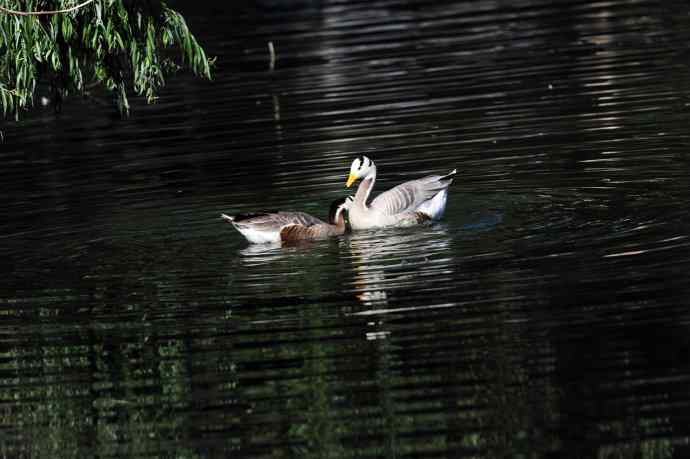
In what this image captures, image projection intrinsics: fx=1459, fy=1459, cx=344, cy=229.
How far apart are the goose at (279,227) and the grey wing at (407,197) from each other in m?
0.81

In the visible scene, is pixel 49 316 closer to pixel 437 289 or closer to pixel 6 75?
pixel 437 289

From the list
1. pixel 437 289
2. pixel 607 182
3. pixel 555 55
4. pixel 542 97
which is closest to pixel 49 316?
pixel 437 289

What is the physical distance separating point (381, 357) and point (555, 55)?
24.3 metres

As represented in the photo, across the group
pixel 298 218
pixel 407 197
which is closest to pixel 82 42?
pixel 298 218

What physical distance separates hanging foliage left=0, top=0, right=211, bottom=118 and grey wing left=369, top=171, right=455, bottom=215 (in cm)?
329

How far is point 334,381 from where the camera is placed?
43.4ft

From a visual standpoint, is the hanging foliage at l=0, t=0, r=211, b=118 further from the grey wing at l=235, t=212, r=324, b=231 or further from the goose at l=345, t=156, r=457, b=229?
the goose at l=345, t=156, r=457, b=229

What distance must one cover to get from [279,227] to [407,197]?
203 cm

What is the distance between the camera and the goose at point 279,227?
759 inches

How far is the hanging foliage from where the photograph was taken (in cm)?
Result: 1995

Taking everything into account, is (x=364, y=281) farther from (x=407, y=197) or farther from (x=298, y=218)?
(x=407, y=197)

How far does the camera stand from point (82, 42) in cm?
2142

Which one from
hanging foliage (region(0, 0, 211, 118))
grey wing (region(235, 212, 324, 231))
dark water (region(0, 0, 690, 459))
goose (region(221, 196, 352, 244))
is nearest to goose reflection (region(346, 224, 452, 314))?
dark water (region(0, 0, 690, 459))

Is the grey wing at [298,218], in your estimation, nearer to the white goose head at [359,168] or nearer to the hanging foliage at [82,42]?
the white goose head at [359,168]
